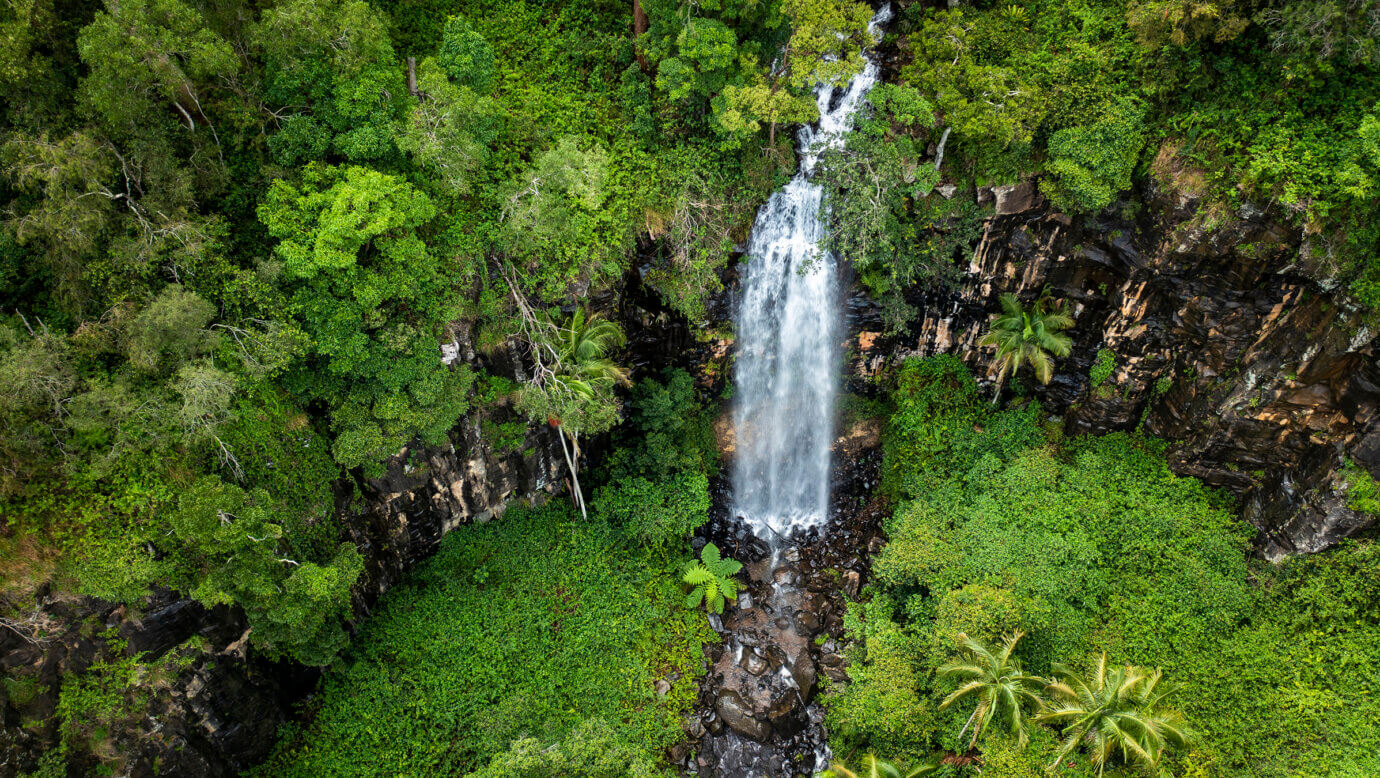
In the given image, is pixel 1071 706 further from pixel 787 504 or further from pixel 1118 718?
pixel 787 504

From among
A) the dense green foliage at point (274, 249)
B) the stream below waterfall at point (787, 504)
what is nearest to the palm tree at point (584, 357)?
the dense green foliage at point (274, 249)

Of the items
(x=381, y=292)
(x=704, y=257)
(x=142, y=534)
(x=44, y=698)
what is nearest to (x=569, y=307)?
(x=704, y=257)

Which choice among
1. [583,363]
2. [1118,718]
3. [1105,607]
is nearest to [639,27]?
[583,363]

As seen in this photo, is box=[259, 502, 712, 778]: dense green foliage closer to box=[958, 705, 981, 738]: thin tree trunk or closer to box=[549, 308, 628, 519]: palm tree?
box=[549, 308, 628, 519]: palm tree

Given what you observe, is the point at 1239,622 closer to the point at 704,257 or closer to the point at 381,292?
the point at 704,257

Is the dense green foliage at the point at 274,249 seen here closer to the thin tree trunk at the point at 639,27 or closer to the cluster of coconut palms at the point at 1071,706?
the thin tree trunk at the point at 639,27

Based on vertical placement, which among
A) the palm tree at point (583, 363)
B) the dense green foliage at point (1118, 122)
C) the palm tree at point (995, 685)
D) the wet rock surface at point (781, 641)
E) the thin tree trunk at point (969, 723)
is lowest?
the wet rock surface at point (781, 641)
